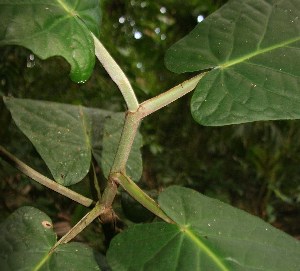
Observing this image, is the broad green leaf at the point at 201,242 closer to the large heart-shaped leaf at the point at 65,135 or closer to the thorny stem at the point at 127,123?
the thorny stem at the point at 127,123

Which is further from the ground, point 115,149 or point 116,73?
point 116,73

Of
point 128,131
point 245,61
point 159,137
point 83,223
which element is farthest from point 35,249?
point 159,137

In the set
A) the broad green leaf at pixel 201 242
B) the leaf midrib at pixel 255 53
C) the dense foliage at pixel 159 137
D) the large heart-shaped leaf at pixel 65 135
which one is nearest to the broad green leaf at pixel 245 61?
the leaf midrib at pixel 255 53

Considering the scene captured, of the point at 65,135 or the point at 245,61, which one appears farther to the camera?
the point at 65,135

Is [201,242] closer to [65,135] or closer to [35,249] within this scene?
[35,249]

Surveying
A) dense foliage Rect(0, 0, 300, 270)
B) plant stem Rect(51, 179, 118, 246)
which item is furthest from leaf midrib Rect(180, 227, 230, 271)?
dense foliage Rect(0, 0, 300, 270)

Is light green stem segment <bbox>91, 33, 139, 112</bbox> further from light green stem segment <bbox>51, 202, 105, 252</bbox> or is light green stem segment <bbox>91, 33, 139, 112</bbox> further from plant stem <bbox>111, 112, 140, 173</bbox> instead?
light green stem segment <bbox>51, 202, 105, 252</bbox>

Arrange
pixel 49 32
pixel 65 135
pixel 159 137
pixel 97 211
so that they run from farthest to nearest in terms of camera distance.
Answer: pixel 159 137
pixel 65 135
pixel 97 211
pixel 49 32
